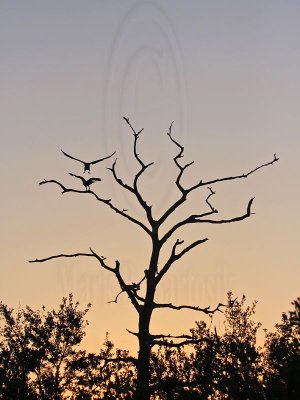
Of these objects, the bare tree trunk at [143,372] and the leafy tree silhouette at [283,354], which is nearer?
the bare tree trunk at [143,372]

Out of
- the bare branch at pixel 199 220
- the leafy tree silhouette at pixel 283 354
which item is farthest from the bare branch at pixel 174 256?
the leafy tree silhouette at pixel 283 354

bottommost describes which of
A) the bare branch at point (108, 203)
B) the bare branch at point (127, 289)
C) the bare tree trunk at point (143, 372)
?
the bare tree trunk at point (143, 372)

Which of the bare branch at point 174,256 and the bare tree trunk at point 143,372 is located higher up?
the bare branch at point 174,256

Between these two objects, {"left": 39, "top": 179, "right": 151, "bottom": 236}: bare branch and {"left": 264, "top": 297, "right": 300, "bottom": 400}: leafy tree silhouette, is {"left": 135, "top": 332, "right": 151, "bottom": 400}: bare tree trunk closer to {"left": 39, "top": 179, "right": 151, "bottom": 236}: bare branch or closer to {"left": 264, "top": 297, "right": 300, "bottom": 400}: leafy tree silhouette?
{"left": 39, "top": 179, "right": 151, "bottom": 236}: bare branch

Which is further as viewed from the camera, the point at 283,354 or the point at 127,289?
the point at 283,354

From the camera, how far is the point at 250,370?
1468 inches

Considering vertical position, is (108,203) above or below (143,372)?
above

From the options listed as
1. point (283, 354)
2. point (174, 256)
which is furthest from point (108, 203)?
point (283, 354)

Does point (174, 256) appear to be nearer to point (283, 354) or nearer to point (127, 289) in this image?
point (127, 289)

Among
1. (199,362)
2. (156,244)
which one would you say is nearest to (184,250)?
(156,244)

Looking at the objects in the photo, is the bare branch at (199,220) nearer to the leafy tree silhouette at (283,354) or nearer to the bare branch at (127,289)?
the bare branch at (127,289)

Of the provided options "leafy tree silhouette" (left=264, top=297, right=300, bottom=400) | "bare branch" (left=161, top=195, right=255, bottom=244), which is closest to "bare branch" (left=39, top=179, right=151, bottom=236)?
"bare branch" (left=161, top=195, right=255, bottom=244)

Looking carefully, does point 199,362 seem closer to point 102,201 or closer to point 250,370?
point 250,370

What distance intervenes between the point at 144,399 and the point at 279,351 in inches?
1072
